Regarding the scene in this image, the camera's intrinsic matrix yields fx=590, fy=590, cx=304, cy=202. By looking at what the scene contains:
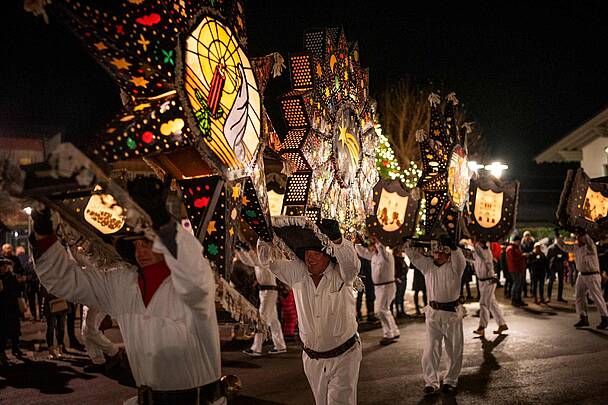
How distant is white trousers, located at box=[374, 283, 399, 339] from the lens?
37.8ft

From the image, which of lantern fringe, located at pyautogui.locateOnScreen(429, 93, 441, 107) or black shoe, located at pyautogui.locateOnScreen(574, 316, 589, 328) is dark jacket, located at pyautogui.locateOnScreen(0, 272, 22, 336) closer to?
lantern fringe, located at pyautogui.locateOnScreen(429, 93, 441, 107)

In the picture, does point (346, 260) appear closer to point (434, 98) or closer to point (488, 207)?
point (434, 98)

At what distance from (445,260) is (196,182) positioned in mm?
4926

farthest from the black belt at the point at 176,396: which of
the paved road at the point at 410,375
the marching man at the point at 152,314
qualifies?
the paved road at the point at 410,375

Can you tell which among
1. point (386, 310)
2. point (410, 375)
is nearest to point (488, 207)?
point (410, 375)

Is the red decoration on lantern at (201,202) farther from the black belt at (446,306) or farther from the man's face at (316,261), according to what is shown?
the black belt at (446,306)

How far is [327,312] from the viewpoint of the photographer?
5262mm

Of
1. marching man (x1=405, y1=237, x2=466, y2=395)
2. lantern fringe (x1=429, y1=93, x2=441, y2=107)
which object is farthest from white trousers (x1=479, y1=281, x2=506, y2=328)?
lantern fringe (x1=429, y1=93, x2=441, y2=107)

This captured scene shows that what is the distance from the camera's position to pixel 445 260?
779 centimetres

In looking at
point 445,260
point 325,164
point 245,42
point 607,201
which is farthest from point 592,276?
point 245,42

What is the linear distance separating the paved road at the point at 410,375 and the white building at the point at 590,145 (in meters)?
17.0

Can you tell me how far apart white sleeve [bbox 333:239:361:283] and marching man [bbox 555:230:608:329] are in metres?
8.54

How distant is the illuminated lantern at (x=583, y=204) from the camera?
31.6ft

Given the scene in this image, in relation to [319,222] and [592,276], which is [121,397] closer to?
[319,222]
